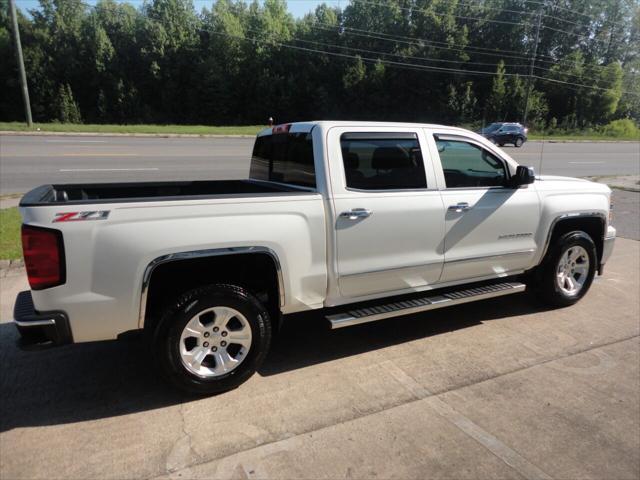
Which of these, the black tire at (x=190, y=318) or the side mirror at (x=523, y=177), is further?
the side mirror at (x=523, y=177)

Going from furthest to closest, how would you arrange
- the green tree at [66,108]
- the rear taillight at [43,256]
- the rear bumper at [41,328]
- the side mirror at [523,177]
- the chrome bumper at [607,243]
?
the green tree at [66,108], the chrome bumper at [607,243], the side mirror at [523,177], the rear bumper at [41,328], the rear taillight at [43,256]

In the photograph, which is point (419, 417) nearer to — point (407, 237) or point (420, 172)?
point (407, 237)

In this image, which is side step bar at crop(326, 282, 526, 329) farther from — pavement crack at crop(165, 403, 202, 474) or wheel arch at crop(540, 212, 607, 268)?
pavement crack at crop(165, 403, 202, 474)

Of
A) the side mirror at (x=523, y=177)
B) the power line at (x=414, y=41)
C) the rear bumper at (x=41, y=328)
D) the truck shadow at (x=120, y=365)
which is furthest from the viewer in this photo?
the power line at (x=414, y=41)

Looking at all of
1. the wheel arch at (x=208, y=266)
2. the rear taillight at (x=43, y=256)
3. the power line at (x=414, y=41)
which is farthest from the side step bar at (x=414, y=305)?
the power line at (x=414, y=41)

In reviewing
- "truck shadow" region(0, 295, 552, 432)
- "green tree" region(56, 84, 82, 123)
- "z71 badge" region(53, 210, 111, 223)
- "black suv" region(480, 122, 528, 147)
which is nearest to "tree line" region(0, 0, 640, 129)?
"green tree" region(56, 84, 82, 123)

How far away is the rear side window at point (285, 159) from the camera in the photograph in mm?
3846

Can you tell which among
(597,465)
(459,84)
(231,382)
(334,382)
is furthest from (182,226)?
(459,84)

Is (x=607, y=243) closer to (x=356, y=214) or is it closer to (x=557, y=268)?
(x=557, y=268)

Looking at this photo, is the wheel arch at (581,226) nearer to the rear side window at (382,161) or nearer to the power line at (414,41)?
the rear side window at (382,161)

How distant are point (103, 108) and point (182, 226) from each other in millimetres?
58498

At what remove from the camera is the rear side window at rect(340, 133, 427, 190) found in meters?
3.78

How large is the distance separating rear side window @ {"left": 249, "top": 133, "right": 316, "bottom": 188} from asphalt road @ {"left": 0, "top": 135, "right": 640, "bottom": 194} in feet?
27.1

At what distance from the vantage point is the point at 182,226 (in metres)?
3.04
